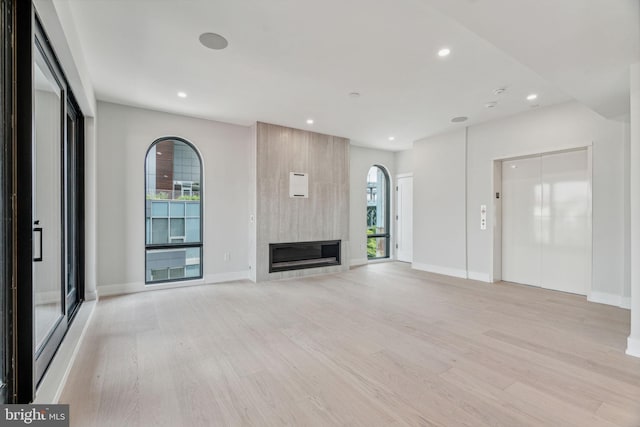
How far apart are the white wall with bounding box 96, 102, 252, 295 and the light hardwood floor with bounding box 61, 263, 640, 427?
70 cm

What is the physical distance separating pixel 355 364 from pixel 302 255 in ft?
11.9

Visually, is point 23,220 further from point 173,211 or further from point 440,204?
point 440,204

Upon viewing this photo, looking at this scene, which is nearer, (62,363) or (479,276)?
(62,363)

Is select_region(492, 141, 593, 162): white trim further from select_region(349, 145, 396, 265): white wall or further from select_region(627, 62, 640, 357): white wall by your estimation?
select_region(349, 145, 396, 265): white wall

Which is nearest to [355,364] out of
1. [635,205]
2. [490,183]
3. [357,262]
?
[635,205]

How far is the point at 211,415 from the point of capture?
181 centimetres

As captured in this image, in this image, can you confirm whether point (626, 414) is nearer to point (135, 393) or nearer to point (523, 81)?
point (135, 393)

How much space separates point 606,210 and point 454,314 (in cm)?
274

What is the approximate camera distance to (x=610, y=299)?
4008 mm

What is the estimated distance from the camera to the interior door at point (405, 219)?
758 cm

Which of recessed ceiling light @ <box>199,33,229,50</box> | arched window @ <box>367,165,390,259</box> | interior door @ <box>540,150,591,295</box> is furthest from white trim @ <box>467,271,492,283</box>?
recessed ceiling light @ <box>199,33,229,50</box>

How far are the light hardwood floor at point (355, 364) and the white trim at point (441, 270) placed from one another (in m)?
1.54

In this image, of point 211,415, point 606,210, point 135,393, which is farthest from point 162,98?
point 606,210

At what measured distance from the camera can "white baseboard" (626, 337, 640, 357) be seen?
256 cm
